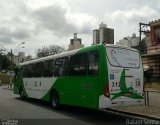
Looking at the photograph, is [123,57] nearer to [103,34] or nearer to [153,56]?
[153,56]

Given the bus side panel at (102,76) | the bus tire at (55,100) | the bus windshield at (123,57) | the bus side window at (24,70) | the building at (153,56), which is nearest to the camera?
the bus side panel at (102,76)

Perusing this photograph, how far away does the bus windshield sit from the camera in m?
14.6

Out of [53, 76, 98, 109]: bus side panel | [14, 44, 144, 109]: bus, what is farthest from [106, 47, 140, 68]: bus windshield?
[53, 76, 98, 109]: bus side panel

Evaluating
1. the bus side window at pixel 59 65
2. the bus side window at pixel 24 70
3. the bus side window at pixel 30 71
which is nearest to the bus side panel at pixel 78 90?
the bus side window at pixel 59 65

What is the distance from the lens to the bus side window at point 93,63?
47.5 ft

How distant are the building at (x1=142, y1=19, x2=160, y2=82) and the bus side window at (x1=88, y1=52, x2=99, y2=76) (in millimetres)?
27299

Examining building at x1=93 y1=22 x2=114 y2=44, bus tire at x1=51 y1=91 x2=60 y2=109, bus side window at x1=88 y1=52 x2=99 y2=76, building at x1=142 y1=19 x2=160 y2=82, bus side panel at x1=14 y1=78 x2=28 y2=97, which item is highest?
building at x1=93 y1=22 x2=114 y2=44

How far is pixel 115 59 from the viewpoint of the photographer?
48.1 feet

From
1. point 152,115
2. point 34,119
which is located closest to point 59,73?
point 34,119

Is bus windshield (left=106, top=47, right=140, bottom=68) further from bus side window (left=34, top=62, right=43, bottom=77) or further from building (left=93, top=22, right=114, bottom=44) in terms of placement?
building (left=93, top=22, right=114, bottom=44)

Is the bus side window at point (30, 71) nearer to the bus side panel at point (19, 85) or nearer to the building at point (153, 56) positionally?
the bus side panel at point (19, 85)

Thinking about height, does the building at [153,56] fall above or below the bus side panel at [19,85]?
above

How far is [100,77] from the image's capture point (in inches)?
555

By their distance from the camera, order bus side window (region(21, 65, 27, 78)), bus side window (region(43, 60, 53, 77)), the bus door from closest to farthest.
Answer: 1. the bus door
2. bus side window (region(43, 60, 53, 77))
3. bus side window (region(21, 65, 27, 78))
